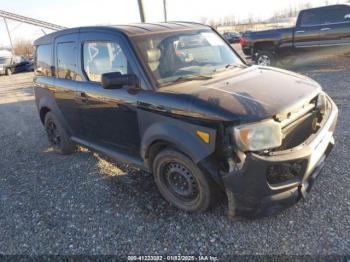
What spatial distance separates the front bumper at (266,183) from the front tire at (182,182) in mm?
283

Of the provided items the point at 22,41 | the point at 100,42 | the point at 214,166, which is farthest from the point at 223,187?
the point at 22,41

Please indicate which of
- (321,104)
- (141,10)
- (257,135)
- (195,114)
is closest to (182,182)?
(195,114)

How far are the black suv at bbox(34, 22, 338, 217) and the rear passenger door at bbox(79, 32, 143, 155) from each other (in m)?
0.01

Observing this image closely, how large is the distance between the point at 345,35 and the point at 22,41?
5671 cm

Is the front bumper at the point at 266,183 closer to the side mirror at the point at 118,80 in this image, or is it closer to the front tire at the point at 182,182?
the front tire at the point at 182,182

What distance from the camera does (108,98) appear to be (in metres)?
3.67

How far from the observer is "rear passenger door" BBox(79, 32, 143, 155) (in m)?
3.46

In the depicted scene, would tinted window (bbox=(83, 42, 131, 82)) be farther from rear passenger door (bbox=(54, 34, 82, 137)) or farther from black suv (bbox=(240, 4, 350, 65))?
black suv (bbox=(240, 4, 350, 65))

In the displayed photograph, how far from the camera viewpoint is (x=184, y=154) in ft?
9.90

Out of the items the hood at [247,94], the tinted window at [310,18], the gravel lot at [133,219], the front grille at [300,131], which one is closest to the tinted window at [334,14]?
the tinted window at [310,18]

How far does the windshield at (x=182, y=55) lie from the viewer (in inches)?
133

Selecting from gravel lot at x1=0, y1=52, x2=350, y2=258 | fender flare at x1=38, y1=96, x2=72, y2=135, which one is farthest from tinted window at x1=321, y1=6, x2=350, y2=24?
fender flare at x1=38, y1=96, x2=72, y2=135

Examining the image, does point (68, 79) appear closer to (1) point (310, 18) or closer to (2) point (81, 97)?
(2) point (81, 97)

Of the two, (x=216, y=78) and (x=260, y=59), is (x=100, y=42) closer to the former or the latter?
(x=216, y=78)
